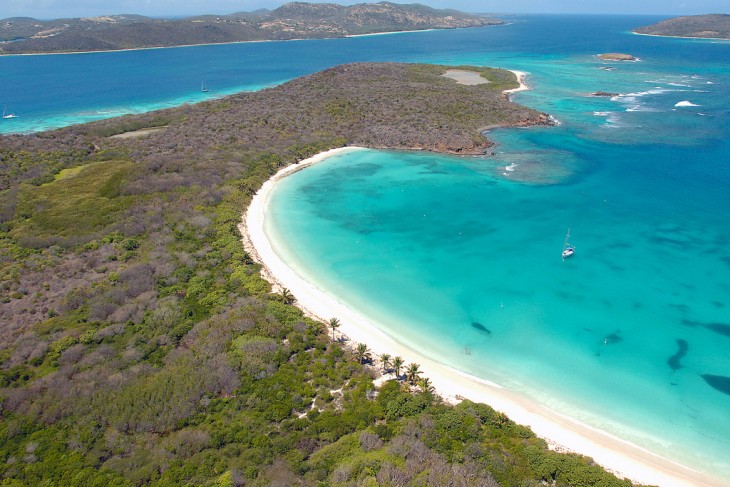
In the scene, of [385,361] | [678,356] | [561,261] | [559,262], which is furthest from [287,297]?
[678,356]

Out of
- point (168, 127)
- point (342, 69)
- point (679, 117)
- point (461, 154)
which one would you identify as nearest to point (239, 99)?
point (168, 127)

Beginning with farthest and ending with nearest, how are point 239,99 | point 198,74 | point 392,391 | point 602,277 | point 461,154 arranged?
point 198,74 → point 239,99 → point 461,154 → point 602,277 → point 392,391

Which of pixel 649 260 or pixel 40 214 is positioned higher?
pixel 40 214

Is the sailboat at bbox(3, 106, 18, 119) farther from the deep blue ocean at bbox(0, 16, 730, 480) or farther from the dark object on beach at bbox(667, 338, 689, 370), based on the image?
the dark object on beach at bbox(667, 338, 689, 370)

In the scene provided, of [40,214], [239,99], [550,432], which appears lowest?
[550,432]

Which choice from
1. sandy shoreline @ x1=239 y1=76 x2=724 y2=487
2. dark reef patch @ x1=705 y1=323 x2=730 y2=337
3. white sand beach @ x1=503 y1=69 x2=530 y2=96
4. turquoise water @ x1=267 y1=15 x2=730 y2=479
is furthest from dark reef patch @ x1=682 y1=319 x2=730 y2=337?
white sand beach @ x1=503 y1=69 x2=530 y2=96

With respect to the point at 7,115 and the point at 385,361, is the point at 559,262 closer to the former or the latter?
the point at 385,361

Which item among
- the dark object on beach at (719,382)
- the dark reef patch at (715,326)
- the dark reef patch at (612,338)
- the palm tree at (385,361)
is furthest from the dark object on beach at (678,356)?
the palm tree at (385,361)

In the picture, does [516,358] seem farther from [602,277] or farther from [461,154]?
[461,154]

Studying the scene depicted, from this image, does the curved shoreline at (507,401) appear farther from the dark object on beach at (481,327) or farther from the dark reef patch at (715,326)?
the dark reef patch at (715,326)
